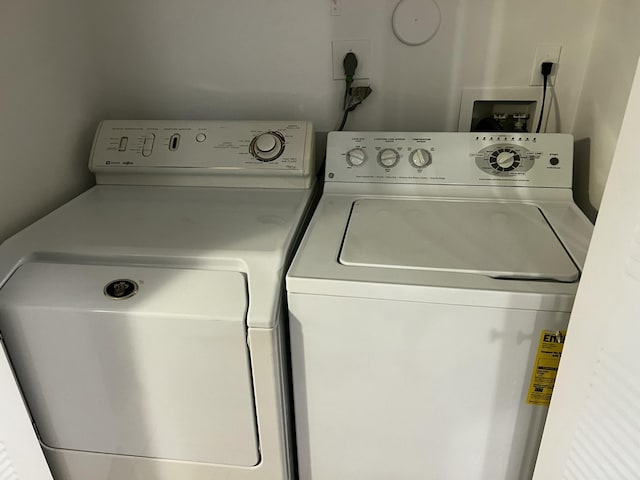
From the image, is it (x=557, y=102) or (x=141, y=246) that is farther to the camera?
(x=557, y=102)

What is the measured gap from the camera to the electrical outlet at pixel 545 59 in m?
1.26

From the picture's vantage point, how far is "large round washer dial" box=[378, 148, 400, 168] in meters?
1.23

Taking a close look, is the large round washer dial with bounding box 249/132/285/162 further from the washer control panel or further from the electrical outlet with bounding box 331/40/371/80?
the electrical outlet with bounding box 331/40/371/80

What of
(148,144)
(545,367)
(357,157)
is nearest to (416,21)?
(357,157)

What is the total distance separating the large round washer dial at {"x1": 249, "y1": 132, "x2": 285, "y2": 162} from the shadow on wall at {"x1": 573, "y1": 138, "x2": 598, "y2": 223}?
0.80m

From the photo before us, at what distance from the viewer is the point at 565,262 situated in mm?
871

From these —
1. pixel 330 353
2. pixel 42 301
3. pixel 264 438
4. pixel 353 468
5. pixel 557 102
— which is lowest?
pixel 353 468

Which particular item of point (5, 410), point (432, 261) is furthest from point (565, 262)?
point (5, 410)

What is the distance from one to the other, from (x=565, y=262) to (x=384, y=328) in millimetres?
355

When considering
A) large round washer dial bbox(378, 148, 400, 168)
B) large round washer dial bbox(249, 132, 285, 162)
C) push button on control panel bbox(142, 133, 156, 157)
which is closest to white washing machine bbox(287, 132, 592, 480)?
large round washer dial bbox(378, 148, 400, 168)

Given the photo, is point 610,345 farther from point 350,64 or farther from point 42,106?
point 42,106

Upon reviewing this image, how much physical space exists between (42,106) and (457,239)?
106 centimetres

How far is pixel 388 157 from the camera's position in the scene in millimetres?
1230

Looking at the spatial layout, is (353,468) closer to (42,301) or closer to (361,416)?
(361,416)
